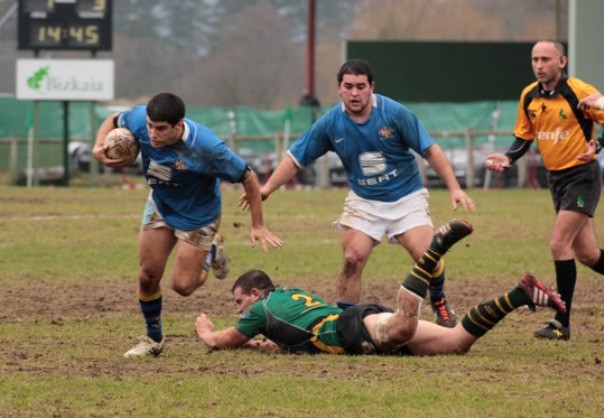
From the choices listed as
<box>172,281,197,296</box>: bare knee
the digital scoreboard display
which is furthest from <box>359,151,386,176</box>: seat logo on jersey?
the digital scoreboard display

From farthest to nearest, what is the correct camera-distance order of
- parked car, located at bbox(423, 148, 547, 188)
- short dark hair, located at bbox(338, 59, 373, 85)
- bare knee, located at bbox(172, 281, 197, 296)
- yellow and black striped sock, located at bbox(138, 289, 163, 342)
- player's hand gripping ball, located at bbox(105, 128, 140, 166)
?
parked car, located at bbox(423, 148, 547, 188) → short dark hair, located at bbox(338, 59, 373, 85) → bare knee, located at bbox(172, 281, 197, 296) → yellow and black striped sock, located at bbox(138, 289, 163, 342) → player's hand gripping ball, located at bbox(105, 128, 140, 166)

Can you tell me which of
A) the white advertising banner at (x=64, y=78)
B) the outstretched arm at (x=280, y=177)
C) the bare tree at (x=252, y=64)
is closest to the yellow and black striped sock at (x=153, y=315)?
the outstretched arm at (x=280, y=177)

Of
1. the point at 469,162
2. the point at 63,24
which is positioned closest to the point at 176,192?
the point at 63,24

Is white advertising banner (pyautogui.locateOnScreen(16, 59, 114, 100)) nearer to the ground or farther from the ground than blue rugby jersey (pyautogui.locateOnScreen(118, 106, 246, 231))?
farther from the ground

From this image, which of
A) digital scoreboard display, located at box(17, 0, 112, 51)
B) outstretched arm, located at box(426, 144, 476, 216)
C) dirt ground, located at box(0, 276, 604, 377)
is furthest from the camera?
digital scoreboard display, located at box(17, 0, 112, 51)

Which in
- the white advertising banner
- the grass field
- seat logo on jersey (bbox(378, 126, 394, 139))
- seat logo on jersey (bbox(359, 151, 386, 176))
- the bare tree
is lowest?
the grass field

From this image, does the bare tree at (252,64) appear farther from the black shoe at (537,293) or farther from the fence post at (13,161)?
the black shoe at (537,293)

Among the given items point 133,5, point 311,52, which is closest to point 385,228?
point 311,52

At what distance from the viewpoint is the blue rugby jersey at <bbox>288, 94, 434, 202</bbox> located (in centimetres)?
1027

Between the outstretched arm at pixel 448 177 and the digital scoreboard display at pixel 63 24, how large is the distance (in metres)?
24.1

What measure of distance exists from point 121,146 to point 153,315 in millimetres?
1277

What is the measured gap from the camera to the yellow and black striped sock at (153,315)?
948 centimetres

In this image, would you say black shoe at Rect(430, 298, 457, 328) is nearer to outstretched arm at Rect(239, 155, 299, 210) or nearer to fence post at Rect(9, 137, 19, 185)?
outstretched arm at Rect(239, 155, 299, 210)

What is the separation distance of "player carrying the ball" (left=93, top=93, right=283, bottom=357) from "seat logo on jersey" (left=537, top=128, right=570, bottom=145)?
256 centimetres
